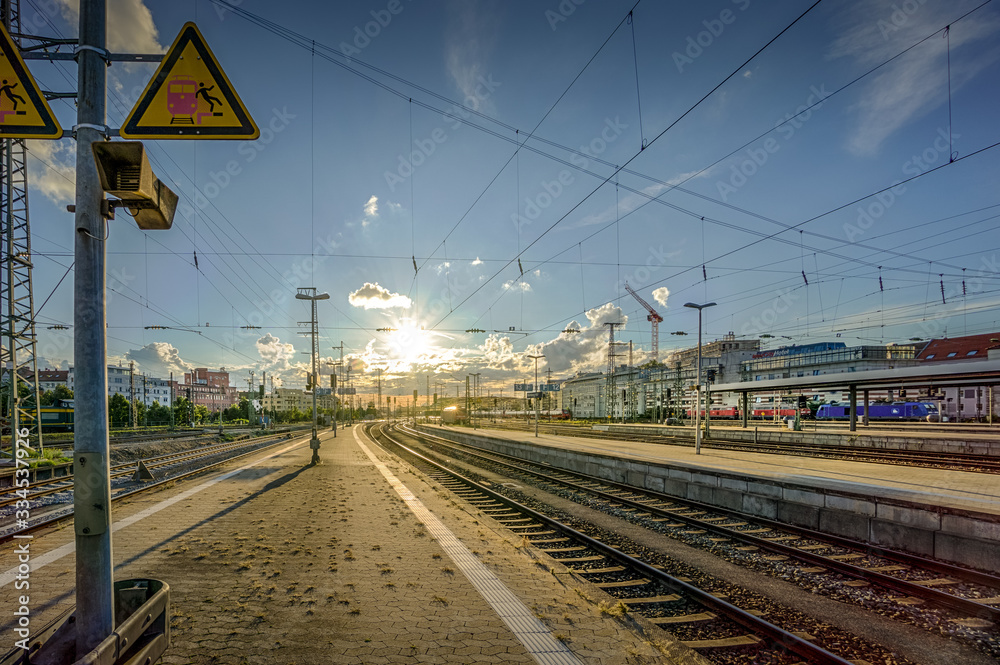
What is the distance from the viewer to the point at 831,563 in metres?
8.53

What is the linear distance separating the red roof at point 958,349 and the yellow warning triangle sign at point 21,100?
2950 inches

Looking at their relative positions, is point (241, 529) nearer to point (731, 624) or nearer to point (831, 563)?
point (731, 624)

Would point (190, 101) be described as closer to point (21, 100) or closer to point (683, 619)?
point (21, 100)

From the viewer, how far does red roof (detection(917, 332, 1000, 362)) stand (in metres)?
57.2

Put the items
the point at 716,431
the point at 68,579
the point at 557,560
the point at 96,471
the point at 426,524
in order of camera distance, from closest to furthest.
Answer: the point at 96,471 → the point at 68,579 → the point at 557,560 → the point at 426,524 → the point at 716,431

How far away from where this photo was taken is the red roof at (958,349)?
57.2m

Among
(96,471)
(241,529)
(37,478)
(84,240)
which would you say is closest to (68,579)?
(241,529)

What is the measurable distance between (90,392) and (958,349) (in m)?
84.9

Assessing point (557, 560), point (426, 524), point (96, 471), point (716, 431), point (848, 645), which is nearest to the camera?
point (96, 471)

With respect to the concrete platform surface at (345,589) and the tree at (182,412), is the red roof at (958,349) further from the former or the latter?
the tree at (182,412)

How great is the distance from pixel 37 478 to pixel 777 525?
25.4 metres

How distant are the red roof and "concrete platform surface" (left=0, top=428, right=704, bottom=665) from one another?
69.9 metres

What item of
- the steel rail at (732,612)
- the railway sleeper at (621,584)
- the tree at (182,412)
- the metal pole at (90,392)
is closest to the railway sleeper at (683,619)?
the steel rail at (732,612)

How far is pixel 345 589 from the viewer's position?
6.43m
